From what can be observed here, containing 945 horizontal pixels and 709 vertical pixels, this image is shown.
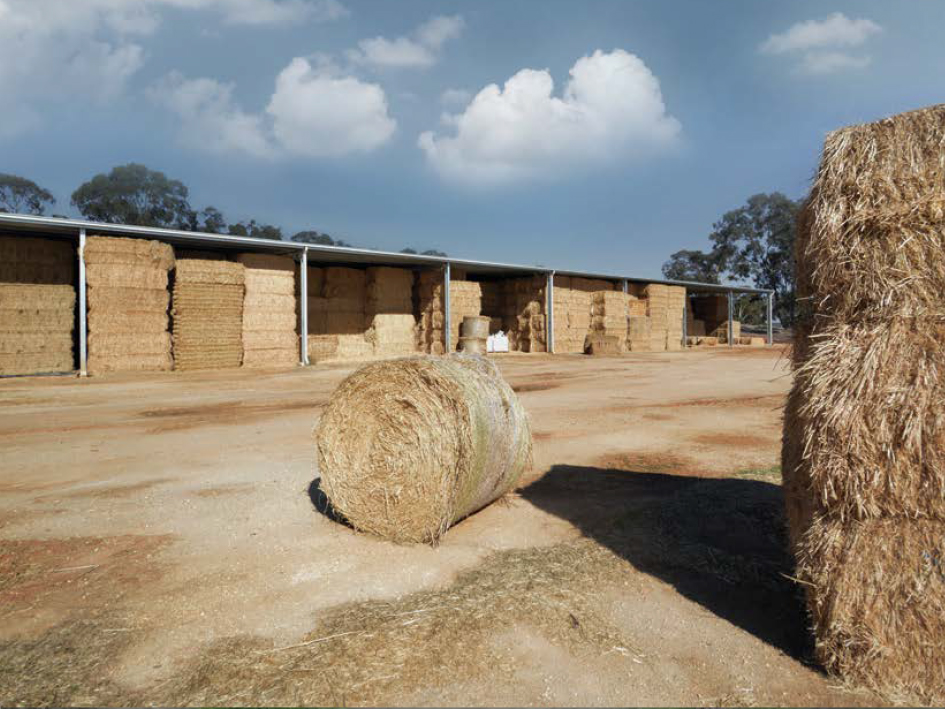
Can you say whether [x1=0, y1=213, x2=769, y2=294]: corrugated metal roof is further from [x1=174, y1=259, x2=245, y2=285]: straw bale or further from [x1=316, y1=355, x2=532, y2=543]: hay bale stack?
[x1=316, y1=355, x2=532, y2=543]: hay bale stack

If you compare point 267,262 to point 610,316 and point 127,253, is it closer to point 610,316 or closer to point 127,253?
point 127,253

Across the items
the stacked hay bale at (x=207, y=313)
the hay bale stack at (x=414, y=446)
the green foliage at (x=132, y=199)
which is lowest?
the hay bale stack at (x=414, y=446)

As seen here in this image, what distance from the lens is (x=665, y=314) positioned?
107 feet

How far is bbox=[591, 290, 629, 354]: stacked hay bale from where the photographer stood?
1144 inches

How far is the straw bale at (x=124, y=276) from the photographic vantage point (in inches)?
615

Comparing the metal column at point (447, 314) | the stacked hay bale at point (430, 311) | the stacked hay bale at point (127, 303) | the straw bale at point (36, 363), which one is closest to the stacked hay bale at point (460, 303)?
the metal column at point (447, 314)

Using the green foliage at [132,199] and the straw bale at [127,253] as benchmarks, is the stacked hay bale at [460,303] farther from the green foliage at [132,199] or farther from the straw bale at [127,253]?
the green foliage at [132,199]

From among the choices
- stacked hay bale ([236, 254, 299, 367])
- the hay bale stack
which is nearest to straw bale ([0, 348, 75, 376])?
stacked hay bale ([236, 254, 299, 367])

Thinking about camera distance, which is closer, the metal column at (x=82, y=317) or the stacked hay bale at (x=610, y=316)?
the metal column at (x=82, y=317)

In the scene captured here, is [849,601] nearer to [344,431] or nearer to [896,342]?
[896,342]

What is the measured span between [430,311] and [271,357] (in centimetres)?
770

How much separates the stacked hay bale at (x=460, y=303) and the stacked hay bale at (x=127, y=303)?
10776 mm

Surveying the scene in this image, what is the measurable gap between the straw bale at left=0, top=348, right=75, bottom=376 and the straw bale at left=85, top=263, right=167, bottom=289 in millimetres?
2810

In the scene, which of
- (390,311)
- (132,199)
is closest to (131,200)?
(132,199)
